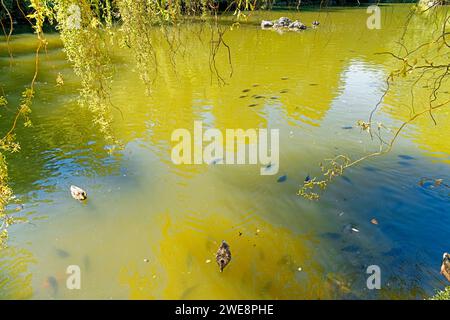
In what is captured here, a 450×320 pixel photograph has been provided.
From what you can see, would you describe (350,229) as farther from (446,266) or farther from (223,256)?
(223,256)

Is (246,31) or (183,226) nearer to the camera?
(183,226)

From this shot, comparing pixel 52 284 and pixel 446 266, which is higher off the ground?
pixel 446 266

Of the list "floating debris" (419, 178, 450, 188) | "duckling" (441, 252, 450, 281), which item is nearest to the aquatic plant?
"floating debris" (419, 178, 450, 188)

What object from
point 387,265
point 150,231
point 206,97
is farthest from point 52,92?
point 387,265

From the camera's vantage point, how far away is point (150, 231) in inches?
232

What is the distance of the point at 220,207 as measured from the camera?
646cm

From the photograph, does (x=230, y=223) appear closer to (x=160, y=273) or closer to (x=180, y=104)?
(x=160, y=273)

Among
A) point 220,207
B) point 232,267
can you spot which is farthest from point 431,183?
point 232,267

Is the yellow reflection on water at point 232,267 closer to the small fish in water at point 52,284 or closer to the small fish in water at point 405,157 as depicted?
the small fish in water at point 52,284

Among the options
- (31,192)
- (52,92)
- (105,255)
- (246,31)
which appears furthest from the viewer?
(246,31)

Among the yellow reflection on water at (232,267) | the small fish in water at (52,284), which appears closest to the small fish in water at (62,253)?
the small fish in water at (52,284)

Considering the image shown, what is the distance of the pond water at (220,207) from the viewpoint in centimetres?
488

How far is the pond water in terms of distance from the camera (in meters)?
4.88

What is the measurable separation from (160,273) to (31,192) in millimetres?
3609
